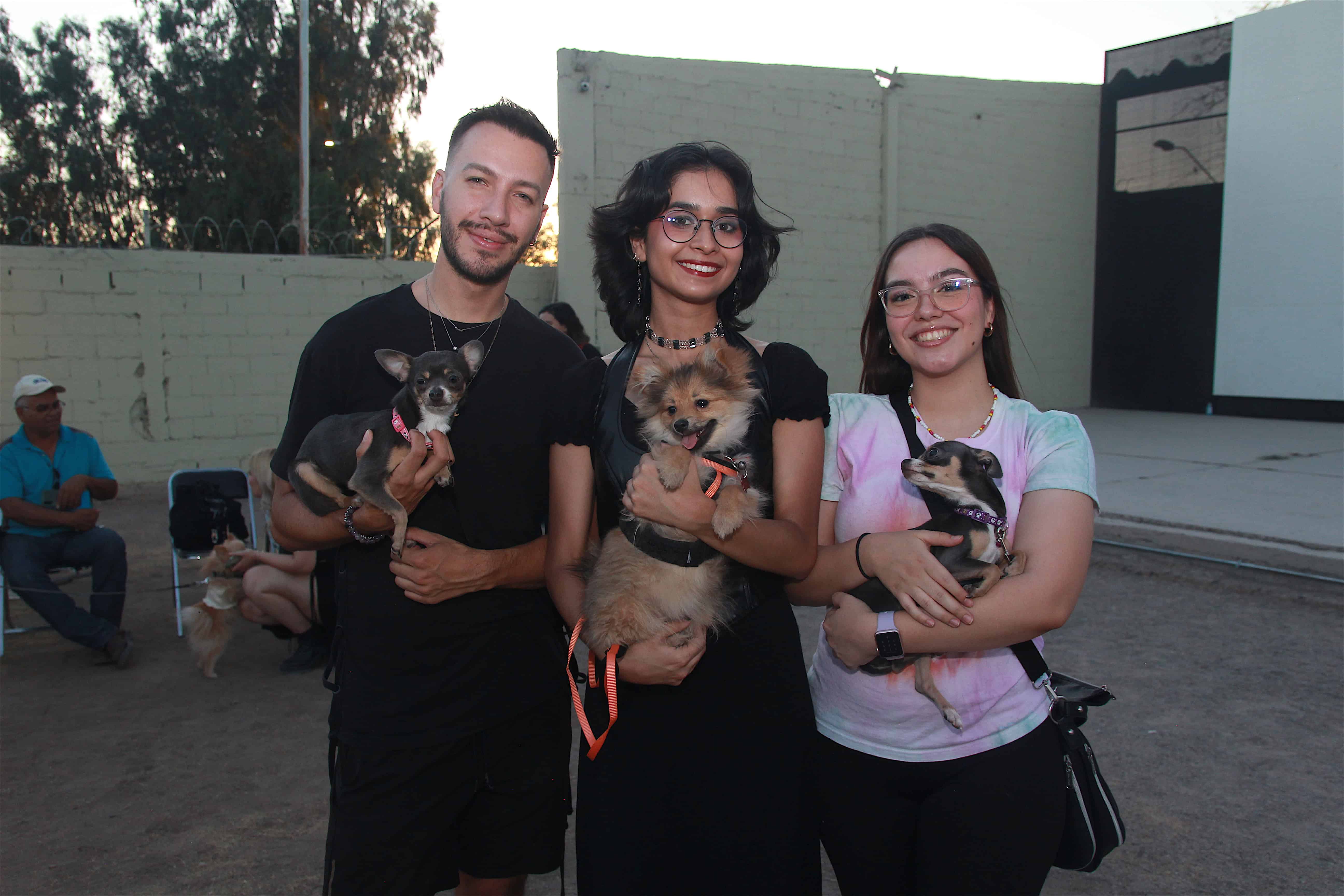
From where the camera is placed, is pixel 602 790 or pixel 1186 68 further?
pixel 1186 68

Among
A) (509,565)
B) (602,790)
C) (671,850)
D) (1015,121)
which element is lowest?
(671,850)

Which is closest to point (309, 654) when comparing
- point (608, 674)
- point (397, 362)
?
point (397, 362)

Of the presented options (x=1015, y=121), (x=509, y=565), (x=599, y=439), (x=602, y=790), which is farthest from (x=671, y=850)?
(x=1015, y=121)

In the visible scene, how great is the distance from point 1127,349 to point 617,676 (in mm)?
17220

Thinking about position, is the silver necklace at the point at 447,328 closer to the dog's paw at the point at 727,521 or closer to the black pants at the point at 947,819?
the dog's paw at the point at 727,521

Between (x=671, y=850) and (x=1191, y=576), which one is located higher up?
(x=671, y=850)

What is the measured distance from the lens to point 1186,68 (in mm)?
15383

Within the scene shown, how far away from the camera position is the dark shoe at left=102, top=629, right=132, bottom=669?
5438 millimetres

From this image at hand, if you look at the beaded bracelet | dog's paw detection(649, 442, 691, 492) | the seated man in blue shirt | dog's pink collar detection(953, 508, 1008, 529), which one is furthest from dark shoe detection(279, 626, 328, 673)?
dog's pink collar detection(953, 508, 1008, 529)

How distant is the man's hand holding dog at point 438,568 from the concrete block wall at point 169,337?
8547 mm

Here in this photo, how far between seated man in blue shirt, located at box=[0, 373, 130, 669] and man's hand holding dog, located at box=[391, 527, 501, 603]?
438 cm

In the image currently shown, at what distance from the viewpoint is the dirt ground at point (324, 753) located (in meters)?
3.16

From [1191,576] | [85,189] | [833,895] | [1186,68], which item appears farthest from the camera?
[85,189]

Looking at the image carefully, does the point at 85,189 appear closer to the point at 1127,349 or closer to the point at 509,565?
the point at 1127,349
